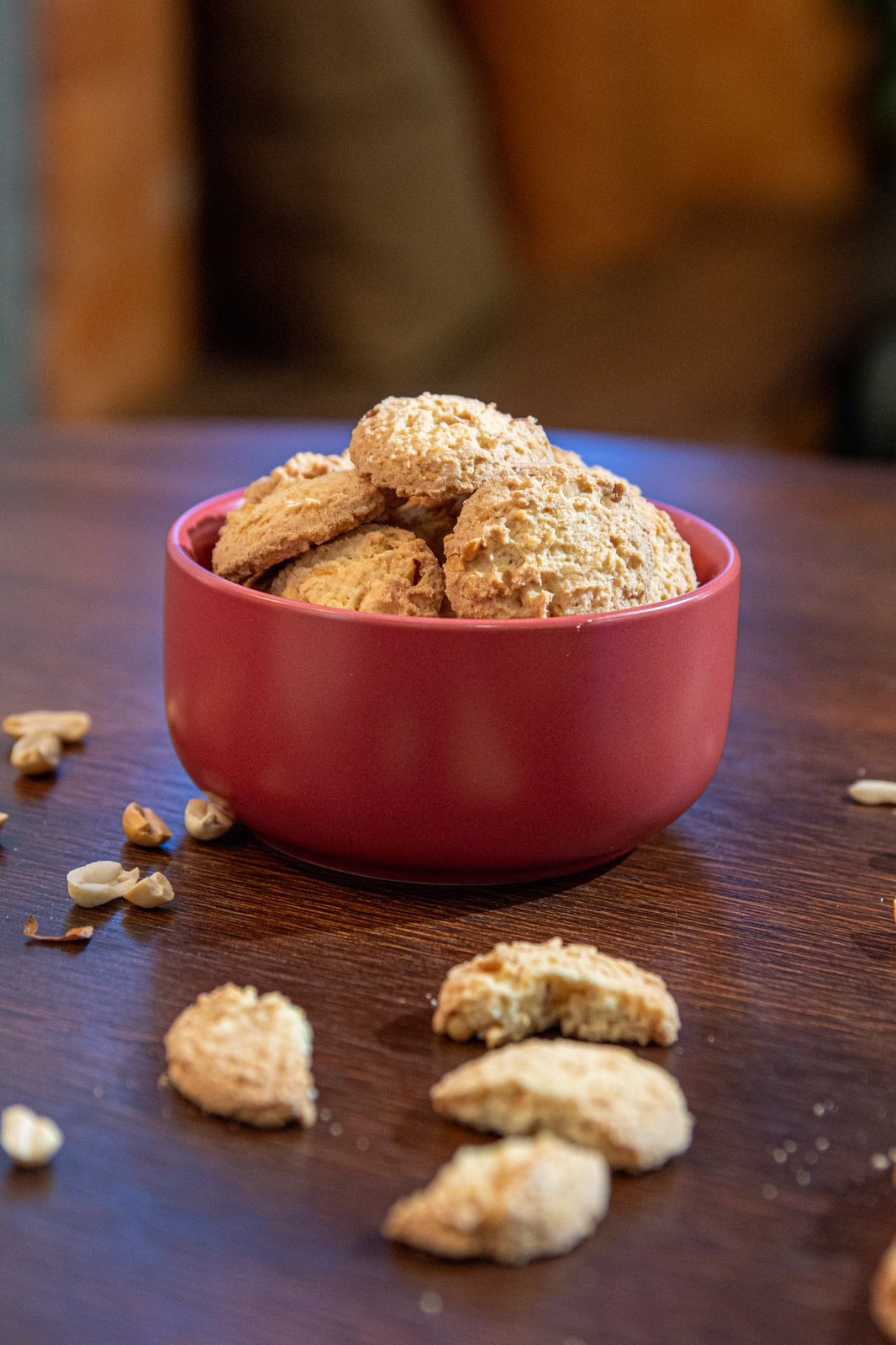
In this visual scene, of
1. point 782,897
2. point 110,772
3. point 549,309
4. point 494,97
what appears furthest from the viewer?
point 494,97

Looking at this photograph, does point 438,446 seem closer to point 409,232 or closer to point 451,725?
point 451,725

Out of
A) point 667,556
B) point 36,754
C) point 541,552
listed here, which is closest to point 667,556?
point 667,556

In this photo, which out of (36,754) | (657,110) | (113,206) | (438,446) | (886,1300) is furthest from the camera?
(657,110)

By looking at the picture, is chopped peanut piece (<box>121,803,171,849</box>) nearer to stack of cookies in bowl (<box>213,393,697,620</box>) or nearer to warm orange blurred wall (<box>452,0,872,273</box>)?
stack of cookies in bowl (<box>213,393,697,620</box>)

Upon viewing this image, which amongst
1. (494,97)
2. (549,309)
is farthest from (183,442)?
(494,97)

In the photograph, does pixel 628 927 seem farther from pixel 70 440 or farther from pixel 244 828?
pixel 70 440

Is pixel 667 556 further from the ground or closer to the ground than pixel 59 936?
further from the ground
